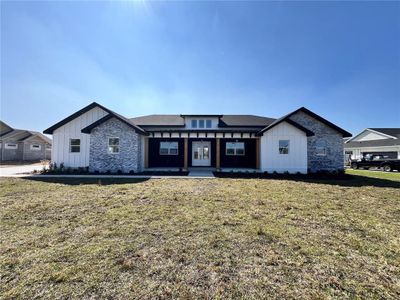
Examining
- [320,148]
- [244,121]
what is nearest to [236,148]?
[244,121]

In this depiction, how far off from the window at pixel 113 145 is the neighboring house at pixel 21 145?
2474 cm

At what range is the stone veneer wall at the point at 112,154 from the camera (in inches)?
600

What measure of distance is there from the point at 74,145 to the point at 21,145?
2215 centimetres

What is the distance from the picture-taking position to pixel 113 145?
15414 millimetres

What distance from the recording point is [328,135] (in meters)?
17.5

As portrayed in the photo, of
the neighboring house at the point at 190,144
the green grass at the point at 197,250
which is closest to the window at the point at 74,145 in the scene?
the neighboring house at the point at 190,144

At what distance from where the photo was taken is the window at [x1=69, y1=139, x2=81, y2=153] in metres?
16.2

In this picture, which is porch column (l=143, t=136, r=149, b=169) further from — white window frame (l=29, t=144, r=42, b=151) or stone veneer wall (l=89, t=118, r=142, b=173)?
white window frame (l=29, t=144, r=42, b=151)

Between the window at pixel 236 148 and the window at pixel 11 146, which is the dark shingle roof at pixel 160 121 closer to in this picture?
the window at pixel 236 148

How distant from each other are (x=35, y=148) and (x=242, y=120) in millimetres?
33439

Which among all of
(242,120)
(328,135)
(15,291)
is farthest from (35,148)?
(328,135)

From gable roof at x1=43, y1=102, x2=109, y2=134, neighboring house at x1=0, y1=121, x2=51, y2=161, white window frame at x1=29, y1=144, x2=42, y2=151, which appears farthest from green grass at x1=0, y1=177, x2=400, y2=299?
white window frame at x1=29, y1=144, x2=42, y2=151

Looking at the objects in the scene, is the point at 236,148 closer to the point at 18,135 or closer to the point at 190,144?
the point at 190,144

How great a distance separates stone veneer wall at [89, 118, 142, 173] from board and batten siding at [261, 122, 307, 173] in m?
10.5
